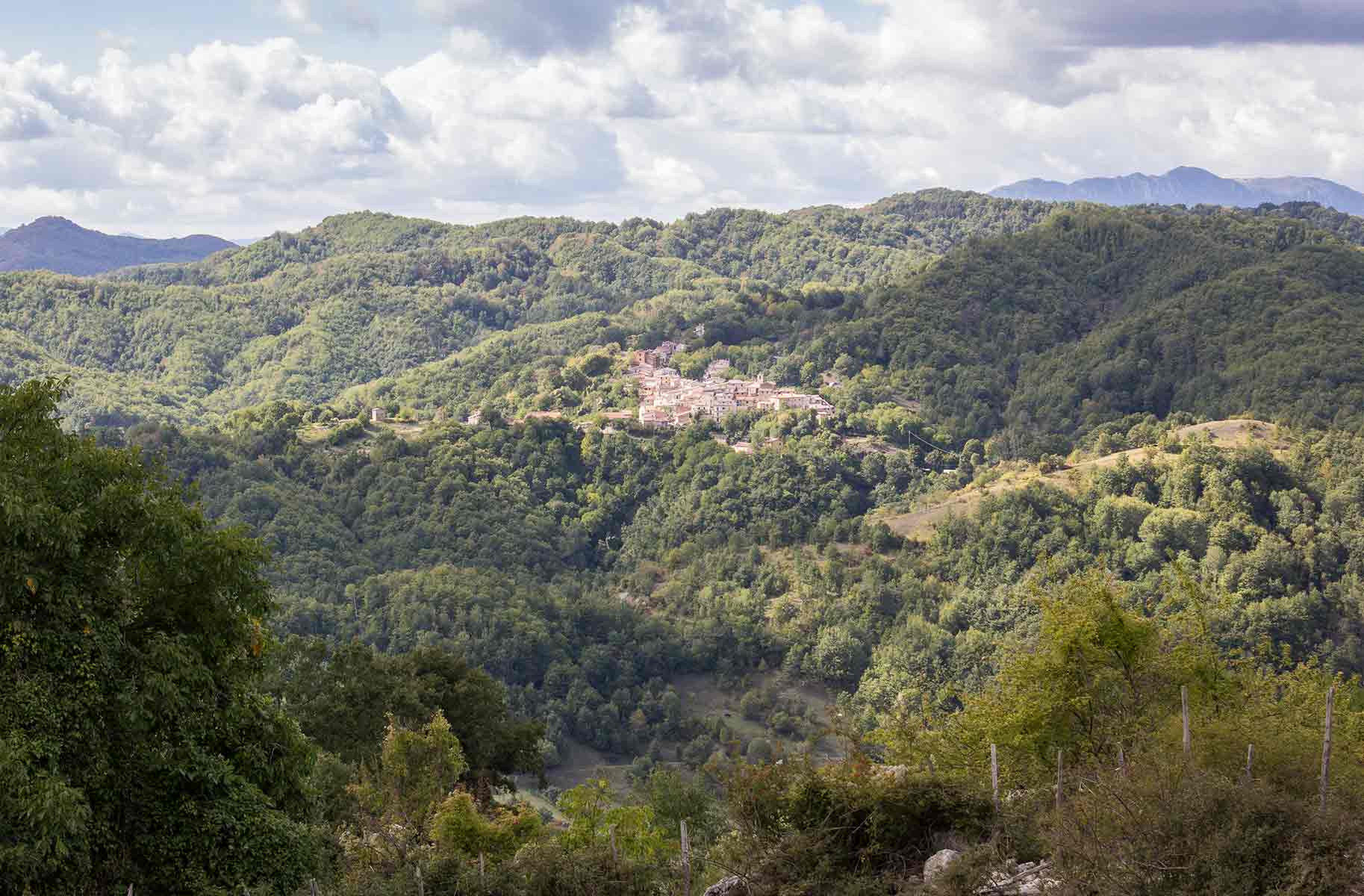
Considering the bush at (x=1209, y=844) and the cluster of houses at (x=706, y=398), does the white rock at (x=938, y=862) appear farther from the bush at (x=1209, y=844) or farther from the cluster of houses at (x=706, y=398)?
the cluster of houses at (x=706, y=398)

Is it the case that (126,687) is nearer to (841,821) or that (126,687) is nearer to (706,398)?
(841,821)

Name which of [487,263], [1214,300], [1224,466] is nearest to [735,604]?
[1224,466]

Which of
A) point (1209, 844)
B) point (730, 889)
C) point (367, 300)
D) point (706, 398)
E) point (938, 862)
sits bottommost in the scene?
point (730, 889)

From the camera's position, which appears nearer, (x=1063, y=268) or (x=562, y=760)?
(x=562, y=760)

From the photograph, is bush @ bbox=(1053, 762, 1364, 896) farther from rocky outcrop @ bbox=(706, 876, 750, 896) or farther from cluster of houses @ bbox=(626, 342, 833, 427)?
cluster of houses @ bbox=(626, 342, 833, 427)

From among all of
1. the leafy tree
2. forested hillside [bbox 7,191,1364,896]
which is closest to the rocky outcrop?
forested hillside [bbox 7,191,1364,896]

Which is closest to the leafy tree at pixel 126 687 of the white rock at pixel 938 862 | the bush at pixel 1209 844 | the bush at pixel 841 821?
the bush at pixel 841 821

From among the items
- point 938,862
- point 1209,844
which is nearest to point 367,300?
point 938,862

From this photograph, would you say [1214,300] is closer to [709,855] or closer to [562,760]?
[562,760]
